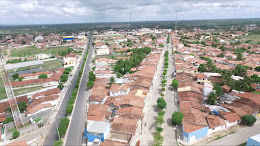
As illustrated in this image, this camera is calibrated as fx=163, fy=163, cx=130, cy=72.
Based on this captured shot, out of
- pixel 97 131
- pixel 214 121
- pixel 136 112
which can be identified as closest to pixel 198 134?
→ pixel 214 121

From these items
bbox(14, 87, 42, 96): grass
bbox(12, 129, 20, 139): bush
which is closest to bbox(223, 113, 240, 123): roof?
bbox(12, 129, 20, 139): bush

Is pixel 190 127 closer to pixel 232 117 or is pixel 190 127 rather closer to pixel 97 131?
pixel 232 117

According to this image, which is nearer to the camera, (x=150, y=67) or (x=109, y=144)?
(x=109, y=144)

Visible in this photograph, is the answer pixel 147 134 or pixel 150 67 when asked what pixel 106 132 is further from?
pixel 150 67

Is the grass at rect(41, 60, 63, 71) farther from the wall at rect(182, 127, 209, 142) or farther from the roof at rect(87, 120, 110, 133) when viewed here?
the wall at rect(182, 127, 209, 142)

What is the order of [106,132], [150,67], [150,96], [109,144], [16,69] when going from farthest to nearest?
[16,69]
[150,67]
[150,96]
[106,132]
[109,144]

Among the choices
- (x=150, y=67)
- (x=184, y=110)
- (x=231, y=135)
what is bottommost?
(x=231, y=135)

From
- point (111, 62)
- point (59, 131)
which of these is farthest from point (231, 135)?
point (111, 62)

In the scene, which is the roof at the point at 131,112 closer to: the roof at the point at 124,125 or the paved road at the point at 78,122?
the roof at the point at 124,125
